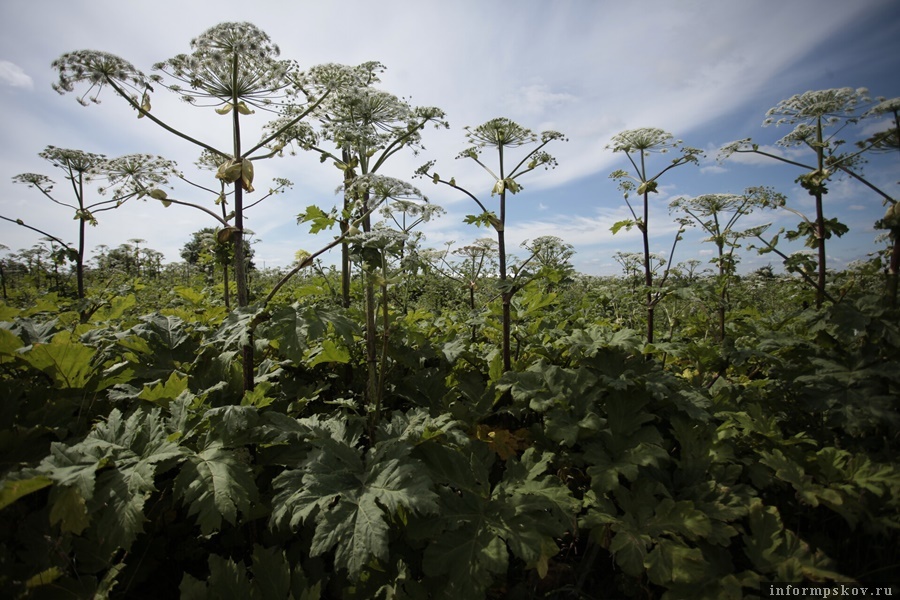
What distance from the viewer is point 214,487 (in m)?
1.89

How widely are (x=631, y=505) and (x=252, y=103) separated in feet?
12.1

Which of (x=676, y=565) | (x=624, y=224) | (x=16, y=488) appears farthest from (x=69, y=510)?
(x=624, y=224)

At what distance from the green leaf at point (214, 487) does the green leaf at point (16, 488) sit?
0.51 meters

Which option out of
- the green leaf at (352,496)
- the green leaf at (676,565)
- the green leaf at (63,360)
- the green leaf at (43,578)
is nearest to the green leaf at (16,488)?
the green leaf at (43,578)

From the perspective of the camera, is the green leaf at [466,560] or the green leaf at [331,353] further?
the green leaf at [331,353]

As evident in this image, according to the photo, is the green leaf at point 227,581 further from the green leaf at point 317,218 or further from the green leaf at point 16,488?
the green leaf at point 317,218

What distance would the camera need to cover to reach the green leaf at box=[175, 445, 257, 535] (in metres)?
1.81

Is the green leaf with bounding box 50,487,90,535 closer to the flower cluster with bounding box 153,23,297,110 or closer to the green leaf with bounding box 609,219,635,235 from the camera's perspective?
the flower cluster with bounding box 153,23,297,110

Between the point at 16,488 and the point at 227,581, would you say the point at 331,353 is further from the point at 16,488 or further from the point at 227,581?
the point at 16,488

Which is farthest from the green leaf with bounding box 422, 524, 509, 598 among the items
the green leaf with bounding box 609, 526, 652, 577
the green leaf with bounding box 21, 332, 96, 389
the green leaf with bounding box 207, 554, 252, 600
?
the green leaf with bounding box 21, 332, 96, 389

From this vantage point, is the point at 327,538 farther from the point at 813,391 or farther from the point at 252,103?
the point at 813,391

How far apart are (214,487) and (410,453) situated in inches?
42.3

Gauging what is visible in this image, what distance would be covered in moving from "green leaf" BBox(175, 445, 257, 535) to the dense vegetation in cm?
1

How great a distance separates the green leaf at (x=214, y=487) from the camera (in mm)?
1807
